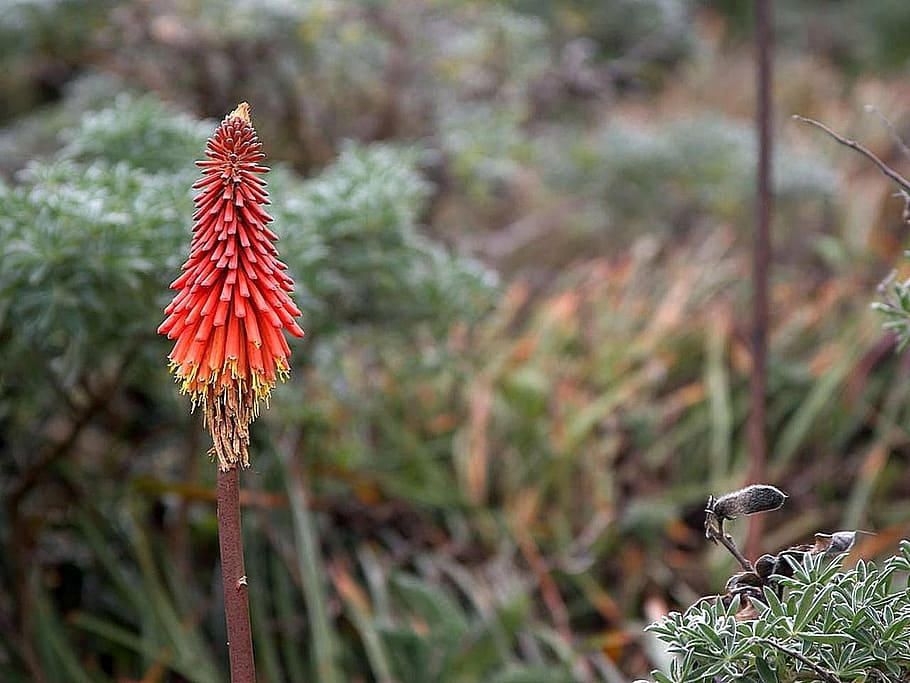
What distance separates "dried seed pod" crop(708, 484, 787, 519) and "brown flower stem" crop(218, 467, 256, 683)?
1.42ft

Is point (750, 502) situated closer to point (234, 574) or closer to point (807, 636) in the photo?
point (807, 636)

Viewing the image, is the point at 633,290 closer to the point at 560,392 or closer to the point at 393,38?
the point at 560,392

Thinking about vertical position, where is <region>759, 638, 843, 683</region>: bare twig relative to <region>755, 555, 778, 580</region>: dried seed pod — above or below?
below

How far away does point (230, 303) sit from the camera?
2.81 ft

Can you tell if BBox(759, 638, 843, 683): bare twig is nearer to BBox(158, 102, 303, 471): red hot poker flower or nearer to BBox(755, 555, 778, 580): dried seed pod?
BBox(755, 555, 778, 580): dried seed pod

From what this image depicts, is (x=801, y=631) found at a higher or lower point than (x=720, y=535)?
lower

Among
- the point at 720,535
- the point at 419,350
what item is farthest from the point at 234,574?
the point at 419,350

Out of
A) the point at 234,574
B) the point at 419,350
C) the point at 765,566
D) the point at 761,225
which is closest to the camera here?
the point at 234,574

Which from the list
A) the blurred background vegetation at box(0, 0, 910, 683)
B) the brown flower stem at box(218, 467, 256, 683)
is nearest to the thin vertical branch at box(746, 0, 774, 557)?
the blurred background vegetation at box(0, 0, 910, 683)

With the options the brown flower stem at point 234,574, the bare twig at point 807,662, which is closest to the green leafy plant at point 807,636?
the bare twig at point 807,662

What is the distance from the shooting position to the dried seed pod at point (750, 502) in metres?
0.90

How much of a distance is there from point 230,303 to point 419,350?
6.02ft

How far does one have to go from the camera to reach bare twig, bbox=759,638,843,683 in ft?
2.75

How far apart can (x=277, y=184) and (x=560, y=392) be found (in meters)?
1.28
